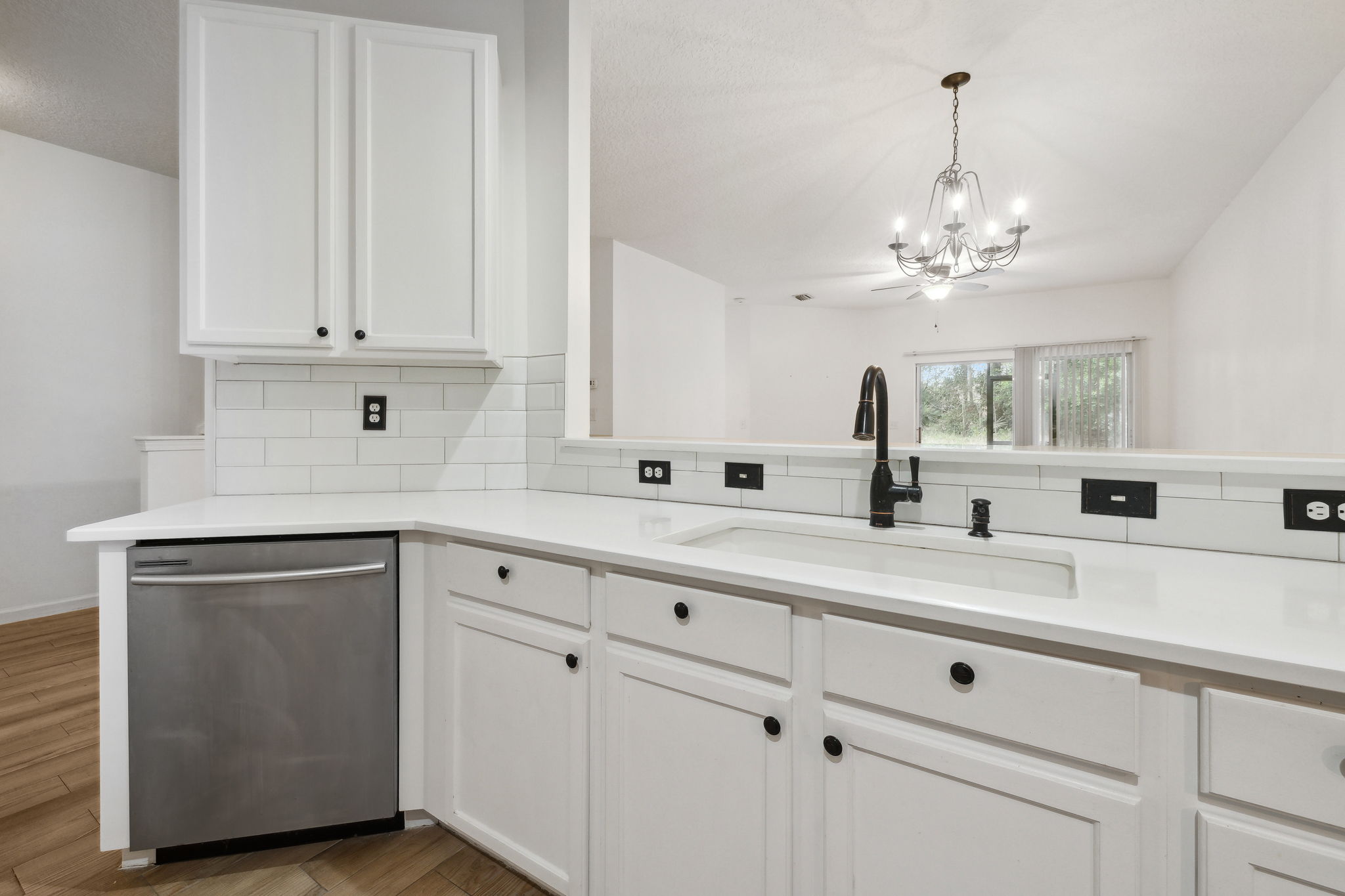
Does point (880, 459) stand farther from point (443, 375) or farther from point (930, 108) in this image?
point (930, 108)

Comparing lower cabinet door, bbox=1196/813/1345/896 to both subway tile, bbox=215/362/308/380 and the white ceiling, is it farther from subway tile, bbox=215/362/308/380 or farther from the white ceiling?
the white ceiling

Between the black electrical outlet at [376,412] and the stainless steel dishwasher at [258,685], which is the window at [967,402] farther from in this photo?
the stainless steel dishwasher at [258,685]

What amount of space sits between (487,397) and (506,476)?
0.29 metres

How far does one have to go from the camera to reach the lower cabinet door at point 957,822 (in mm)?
742

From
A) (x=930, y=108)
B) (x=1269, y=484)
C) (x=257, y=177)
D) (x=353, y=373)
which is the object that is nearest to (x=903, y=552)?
(x=1269, y=484)

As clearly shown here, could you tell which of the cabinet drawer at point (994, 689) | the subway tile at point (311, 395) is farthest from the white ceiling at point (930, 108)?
the cabinet drawer at point (994, 689)

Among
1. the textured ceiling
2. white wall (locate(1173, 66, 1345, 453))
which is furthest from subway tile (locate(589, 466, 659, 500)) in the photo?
white wall (locate(1173, 66, 1345, 453))

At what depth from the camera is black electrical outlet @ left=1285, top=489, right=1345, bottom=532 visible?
1.04 metres

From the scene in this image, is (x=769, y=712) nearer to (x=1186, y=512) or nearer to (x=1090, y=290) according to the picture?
(x=1186, y=512)

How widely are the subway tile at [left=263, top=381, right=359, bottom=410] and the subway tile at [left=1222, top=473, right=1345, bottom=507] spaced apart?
228 cm

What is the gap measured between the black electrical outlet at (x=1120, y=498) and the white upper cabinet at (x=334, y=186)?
1.60 m

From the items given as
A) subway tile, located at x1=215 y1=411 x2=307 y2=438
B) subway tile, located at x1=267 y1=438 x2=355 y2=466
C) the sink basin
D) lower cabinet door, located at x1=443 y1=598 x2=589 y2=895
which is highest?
subway tile, located at x1=215 y1=411 x2=307 y2=438

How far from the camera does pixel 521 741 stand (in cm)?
133

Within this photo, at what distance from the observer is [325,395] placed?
2.00m
